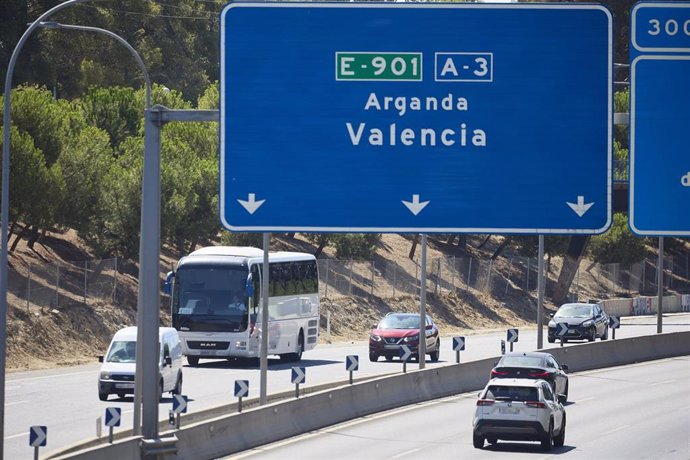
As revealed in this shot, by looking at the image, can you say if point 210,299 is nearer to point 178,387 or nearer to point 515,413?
point 178,387

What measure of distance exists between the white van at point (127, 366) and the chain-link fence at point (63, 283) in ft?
41.7

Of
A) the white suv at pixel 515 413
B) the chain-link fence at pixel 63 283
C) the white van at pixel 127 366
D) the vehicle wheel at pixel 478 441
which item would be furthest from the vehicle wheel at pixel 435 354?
the white suv at pixel 515 413

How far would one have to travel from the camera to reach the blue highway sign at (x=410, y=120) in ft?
54.1

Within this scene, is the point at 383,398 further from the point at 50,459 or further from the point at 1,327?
the point at 50,459

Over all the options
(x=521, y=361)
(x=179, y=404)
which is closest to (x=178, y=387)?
(x=521, y=361)

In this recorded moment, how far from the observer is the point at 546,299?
87.1 metres

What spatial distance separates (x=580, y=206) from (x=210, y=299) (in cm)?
3021

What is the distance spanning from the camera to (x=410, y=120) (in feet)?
55.0

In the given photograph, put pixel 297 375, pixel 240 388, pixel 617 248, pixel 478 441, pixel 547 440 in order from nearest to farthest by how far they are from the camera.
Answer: pixel 240 388
pixel 547 440
pixel 478 441
pixel 297 375
pixel 617 248

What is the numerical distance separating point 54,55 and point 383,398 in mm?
45121

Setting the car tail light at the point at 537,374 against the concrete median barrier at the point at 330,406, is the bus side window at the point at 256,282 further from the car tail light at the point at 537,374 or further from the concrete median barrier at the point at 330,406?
the car tail light at the point at 537,374

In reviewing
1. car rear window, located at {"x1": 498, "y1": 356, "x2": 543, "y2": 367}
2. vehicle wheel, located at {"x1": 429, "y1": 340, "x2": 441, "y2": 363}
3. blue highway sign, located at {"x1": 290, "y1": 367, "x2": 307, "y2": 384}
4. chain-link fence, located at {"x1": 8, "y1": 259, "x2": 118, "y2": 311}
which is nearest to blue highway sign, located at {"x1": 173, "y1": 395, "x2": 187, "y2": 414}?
blue highway sign, located at {"x1": 290, "y1": 367, "x2": 307, "y2": 384}

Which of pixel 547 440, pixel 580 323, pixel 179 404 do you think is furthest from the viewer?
pixel 580 323

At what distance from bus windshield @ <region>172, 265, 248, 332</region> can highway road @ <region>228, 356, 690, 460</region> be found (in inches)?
365
